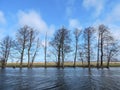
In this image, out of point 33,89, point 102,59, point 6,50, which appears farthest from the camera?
A: point 6,50

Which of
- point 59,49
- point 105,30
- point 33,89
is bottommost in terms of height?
point 33,89

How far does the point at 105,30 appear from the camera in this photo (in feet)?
267

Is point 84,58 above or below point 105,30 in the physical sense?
below

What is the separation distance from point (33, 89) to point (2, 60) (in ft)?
219

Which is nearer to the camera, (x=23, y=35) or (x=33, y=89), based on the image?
(x=33, y=89)

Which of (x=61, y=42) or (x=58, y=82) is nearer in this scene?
(x=58, y=82)

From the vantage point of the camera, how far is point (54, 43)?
275 feet

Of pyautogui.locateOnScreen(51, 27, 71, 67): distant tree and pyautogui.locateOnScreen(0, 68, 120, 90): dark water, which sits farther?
pyautogui.locateOnScreen(51, 27, 71, 67): distant tree

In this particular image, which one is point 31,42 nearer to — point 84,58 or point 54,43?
point 54,43

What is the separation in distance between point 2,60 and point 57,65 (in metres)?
18.0

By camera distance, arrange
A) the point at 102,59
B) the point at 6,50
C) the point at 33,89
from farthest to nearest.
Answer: the point at 6,50, the point at 102,59, the point at 33,89

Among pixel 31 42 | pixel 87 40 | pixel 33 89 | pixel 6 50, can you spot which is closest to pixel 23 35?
pixel 31 42

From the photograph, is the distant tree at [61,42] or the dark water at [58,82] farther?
the distant tree at [61,42]

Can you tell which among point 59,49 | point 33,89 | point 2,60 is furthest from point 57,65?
point 33,89
